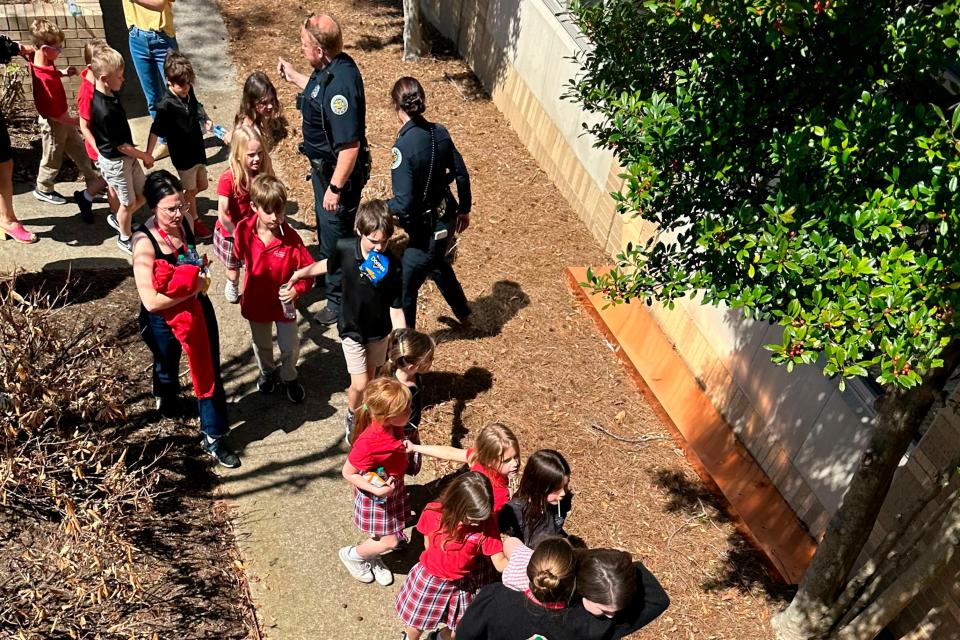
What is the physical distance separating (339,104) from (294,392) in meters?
2.13

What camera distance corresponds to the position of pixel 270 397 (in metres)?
6.59

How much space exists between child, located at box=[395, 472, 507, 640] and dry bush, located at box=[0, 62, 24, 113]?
23.1ft

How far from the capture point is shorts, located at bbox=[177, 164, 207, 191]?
7.51 m

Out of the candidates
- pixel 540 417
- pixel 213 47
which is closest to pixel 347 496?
pixel 540 417

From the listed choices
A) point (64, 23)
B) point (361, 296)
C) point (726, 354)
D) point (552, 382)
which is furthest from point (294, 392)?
point (64, 23)

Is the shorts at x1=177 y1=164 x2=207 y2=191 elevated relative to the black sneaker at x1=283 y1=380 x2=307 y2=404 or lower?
elevated

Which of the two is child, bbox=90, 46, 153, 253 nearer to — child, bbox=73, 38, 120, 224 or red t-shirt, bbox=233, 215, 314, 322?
child, bbox=73, 38, 120, 224

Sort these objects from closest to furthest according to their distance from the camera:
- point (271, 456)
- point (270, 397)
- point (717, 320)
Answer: point (271, 456)
point (270, 397)
point (717, 320)

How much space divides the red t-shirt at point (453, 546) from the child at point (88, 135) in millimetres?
4521

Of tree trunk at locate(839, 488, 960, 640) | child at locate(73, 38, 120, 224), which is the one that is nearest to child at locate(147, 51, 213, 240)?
child at locate(73, 38, 120, 224)

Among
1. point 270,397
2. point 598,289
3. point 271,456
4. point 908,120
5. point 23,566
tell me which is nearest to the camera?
point 908,120

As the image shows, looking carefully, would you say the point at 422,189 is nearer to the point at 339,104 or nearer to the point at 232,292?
the point at 339,104

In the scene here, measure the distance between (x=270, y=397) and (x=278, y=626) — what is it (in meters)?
1.94

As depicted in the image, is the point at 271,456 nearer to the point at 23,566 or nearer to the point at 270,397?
the point at 270,397
